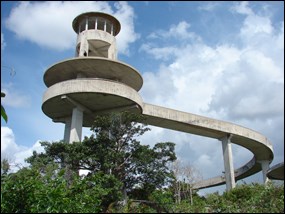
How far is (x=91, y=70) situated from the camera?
24094mm

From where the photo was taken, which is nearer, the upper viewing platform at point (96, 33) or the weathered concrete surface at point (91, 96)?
the weathered concrete surface at point (91, 96)

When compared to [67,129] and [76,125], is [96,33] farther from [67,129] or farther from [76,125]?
[76,125]

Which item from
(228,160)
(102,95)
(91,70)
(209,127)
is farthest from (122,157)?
(228,160)

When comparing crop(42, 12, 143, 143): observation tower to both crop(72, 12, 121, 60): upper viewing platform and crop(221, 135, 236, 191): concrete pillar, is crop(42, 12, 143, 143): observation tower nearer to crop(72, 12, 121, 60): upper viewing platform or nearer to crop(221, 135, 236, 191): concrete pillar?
crop(72, 12, 121, 60): upper viewing platform

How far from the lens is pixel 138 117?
19922mm

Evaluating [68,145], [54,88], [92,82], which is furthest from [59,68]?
[68,145]

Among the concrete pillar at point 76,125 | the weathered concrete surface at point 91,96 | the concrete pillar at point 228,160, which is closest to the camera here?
the weathered concrete surface at point 91,96

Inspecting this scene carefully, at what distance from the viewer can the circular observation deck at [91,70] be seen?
23016 millimetres

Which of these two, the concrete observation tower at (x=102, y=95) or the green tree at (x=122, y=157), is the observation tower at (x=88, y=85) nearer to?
the concrete observation tower at (x=102, y=95)

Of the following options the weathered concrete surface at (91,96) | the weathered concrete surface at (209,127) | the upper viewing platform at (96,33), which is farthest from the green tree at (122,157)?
the upper viewing platform at (96,33)

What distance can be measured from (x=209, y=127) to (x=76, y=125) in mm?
10362

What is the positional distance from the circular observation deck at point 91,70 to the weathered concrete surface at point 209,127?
250cm

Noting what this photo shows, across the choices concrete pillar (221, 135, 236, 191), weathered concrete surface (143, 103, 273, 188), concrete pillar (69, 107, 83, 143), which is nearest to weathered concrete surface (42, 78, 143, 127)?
concrete pillar (69, 107, 83, 143)

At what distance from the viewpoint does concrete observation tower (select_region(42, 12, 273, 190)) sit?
2236cm
